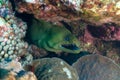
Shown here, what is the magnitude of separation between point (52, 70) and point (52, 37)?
2.16 feet

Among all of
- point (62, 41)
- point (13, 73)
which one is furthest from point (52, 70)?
point (13, 73)

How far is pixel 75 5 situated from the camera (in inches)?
125

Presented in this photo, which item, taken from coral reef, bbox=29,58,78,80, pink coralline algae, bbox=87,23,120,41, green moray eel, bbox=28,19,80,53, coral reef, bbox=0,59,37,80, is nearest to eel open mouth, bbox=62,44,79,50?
green moray eel, bbox=28,19,80,53

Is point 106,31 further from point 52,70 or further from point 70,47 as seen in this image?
point 52,70

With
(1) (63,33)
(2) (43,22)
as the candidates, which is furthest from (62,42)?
(2) (43,22)

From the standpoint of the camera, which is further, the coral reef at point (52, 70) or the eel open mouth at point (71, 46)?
the eel open mouth at point (71, 46)

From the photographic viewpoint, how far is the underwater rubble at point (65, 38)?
319 centimetres

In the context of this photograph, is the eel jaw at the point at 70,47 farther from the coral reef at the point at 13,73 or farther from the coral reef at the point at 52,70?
the coral reef at the point at 13,73

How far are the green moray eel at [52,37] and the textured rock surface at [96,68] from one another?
0.51m

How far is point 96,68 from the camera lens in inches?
180

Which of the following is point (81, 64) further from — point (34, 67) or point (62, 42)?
point (34, 67)

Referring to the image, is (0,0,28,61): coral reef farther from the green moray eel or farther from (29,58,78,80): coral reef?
(29,58,78,80): coral reef

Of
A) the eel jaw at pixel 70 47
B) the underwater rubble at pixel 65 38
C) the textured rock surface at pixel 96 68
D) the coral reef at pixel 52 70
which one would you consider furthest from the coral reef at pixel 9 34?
the textured rock surface at pixel 96 68

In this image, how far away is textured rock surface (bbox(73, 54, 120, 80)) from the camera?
14.9 feet
